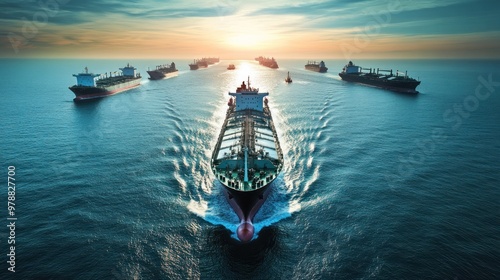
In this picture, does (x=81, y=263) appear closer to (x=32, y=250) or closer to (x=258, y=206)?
(x=32, y=250)

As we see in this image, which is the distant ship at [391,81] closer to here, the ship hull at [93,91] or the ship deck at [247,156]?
the ship deck at [247,156]

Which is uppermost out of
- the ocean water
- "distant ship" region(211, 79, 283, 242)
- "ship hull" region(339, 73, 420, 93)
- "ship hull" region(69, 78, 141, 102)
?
A: "ship hull" region(339, 73, 420, 93)

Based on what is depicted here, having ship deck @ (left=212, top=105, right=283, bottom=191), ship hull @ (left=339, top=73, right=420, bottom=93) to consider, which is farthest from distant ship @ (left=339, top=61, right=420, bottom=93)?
ship deck @ (left=212, top=105, right=283, bottom=191)

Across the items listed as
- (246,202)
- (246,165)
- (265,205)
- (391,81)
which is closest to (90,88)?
(246,165)

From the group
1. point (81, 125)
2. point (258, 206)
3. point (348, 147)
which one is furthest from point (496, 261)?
point (81, 125)

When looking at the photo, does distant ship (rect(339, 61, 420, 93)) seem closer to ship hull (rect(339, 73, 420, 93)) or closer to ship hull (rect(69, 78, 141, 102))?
ship hull (rect(339, 73, 420, 93))

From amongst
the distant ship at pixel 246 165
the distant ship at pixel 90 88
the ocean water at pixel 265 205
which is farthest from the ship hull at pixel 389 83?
the distant ship at pixel 90 88

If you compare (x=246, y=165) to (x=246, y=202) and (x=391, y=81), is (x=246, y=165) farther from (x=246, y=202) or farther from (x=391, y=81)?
(x=391, y=81)
